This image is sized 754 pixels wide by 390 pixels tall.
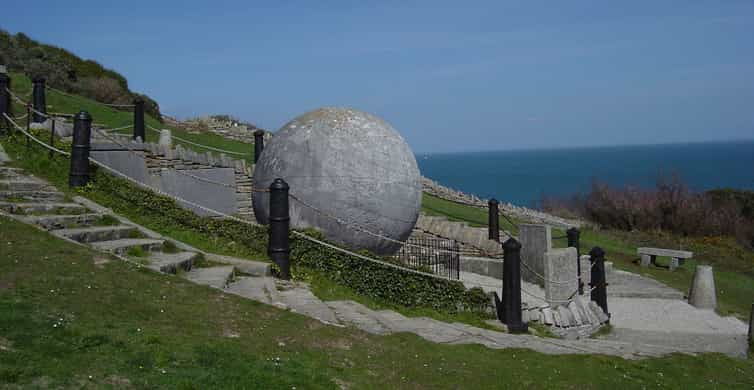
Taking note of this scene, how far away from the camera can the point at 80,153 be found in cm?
1218

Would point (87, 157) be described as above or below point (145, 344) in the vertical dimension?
above

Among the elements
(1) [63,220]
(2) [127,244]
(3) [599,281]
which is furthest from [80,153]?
(3) [599,281]

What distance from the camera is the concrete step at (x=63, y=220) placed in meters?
9.66

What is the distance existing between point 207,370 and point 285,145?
780 centimetres

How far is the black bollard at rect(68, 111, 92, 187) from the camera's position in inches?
471

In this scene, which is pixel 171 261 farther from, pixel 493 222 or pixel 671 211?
pixel 671 211

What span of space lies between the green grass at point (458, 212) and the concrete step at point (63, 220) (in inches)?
487

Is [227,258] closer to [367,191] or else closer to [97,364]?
[367,191]

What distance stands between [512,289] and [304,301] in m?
3.38

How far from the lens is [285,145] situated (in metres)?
13.3

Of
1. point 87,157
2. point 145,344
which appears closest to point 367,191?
point 87,157

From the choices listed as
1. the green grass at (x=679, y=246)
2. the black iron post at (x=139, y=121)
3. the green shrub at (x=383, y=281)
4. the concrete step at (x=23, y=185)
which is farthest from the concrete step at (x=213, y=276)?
the green grass at (x=679, y=246)

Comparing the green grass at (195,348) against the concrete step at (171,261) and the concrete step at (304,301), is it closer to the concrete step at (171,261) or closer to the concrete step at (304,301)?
the concrete step at (171,261)

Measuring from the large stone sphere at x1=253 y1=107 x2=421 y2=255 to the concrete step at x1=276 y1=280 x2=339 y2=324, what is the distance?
209 cm
